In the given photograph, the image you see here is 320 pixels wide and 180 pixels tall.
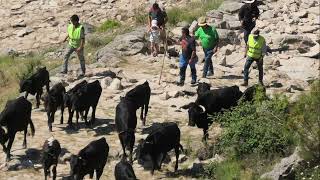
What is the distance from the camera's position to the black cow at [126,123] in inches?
525

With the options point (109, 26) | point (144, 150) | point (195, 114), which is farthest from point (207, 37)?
point (109, 26)

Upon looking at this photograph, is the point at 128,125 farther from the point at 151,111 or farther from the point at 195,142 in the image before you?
the point at 151,111

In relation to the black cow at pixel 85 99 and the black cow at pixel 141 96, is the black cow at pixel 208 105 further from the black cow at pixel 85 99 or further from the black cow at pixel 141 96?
the black cow at pixel 85 99

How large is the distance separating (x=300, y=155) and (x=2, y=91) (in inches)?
511

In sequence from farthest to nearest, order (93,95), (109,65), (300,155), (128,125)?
1. (109,65)
2. (93,95)
3. (128,125)
4. (300,155)

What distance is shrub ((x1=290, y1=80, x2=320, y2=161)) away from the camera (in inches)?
435

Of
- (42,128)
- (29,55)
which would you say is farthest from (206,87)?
(29,55)

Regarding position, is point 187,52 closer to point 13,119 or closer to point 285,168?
point 13,119

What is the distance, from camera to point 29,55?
26672mm

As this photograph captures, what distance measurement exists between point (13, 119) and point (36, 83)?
3.26 metres

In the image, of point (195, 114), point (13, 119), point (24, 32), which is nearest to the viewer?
point (13, 119)

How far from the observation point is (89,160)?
11961mm

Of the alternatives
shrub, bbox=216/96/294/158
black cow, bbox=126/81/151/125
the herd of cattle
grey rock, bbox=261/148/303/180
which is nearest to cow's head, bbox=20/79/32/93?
the herd of cattle

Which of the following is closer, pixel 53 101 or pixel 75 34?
pixel 53 101
